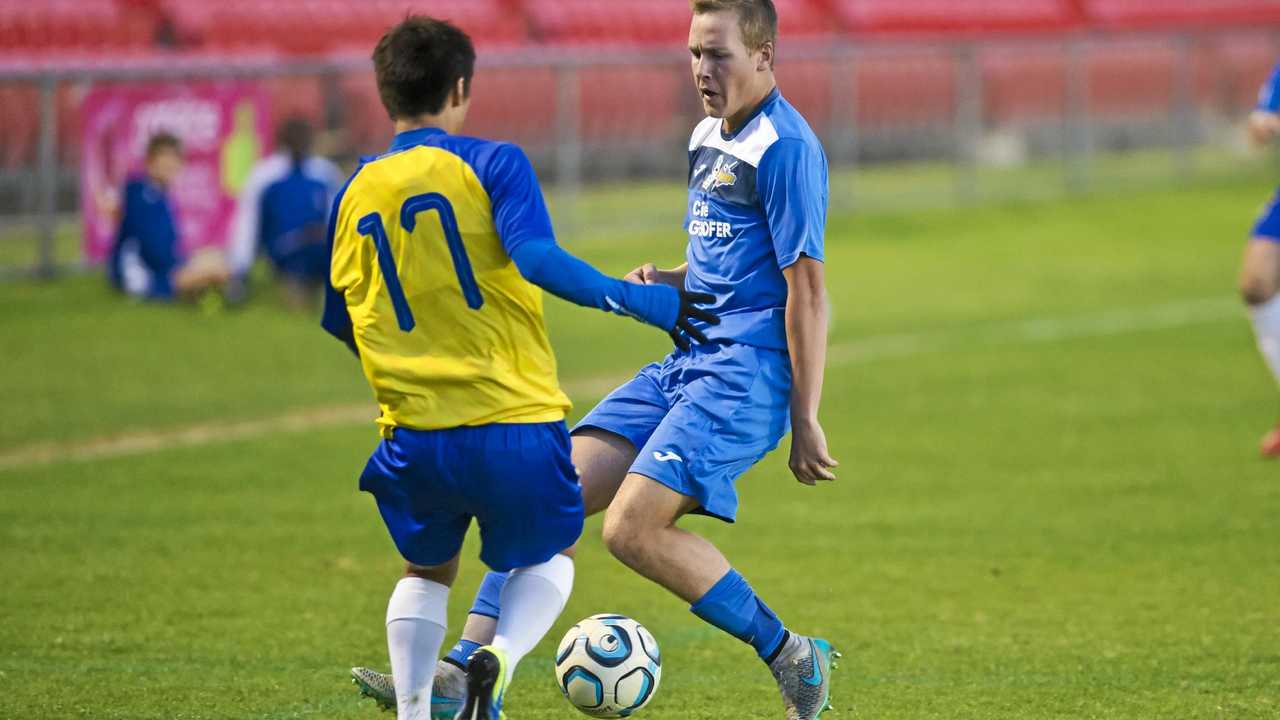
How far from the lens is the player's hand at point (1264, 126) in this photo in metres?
9.02

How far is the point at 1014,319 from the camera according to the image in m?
14.9

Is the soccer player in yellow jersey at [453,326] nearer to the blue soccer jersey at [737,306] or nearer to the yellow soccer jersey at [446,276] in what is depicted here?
the yellow soccer jersey at [446,276]

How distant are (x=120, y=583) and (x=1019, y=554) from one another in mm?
3668

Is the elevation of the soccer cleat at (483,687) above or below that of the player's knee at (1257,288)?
above

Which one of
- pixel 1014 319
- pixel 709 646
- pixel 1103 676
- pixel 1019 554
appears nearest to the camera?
pixel 1103 676

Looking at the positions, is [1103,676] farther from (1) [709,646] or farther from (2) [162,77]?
(2) [162,77]

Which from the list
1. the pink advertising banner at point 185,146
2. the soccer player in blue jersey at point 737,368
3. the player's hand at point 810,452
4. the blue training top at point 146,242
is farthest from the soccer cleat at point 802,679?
the pink advertising banner at point 185,146

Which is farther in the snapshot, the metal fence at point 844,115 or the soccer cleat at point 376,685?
the metal fence at point 844,115

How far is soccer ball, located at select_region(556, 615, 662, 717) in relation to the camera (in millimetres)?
4934

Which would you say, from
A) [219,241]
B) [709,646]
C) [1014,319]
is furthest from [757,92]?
[219,241]

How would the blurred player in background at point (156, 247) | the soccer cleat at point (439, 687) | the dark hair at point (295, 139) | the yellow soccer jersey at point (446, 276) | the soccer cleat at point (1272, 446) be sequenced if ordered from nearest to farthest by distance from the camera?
1. the yellow soccer jersey at point (446, 276)
2. the soccer cleat at point (439, 687)
3. the soccer cleat at point (1272, 446)
4. the blurred player in background at point (156, 247)
5. the dark hair at point (295, 139)

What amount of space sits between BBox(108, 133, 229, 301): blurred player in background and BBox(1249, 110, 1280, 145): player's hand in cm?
851

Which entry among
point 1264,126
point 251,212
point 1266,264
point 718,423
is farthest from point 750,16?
point 251,212

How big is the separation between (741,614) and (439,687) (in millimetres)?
847
